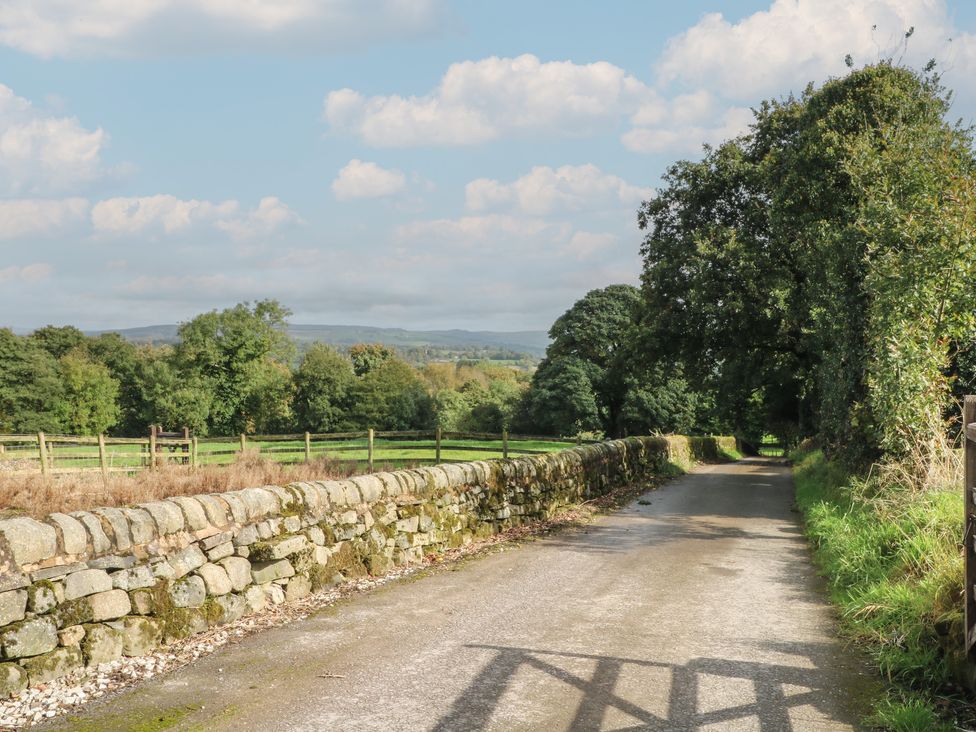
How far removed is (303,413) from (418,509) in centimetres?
5885

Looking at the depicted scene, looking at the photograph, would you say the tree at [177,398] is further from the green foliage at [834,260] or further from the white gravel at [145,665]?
the white gravel at [145,665]

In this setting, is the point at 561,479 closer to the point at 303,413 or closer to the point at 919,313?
A: the point at 919,313

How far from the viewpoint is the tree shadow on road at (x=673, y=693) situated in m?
4.44

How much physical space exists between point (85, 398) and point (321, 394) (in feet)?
63.2

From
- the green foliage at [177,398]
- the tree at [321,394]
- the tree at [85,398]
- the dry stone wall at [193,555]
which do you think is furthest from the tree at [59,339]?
the dry stone wall at [193,555]

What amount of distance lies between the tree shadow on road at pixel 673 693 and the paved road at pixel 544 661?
0.05 ft

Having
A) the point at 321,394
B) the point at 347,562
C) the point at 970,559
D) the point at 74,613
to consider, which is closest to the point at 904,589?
the point at 970,559

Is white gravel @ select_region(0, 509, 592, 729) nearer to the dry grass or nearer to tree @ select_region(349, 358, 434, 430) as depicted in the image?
the dry grass

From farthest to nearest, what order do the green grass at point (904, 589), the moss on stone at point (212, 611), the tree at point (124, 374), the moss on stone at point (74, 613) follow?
the tree at point (124, 374) < the moss on stone at point (212, 611) < the moss on stone at point (74, 613) < the green grass at point (904, 589)

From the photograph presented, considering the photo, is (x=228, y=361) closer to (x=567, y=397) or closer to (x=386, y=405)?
(x=386, y=405)

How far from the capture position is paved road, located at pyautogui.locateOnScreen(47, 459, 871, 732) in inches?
179

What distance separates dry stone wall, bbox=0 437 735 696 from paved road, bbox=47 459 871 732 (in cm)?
54

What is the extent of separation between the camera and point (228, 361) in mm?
60969

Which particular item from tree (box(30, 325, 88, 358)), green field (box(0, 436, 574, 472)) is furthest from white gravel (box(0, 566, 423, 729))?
tree (box(30, 325, 88, 358))
